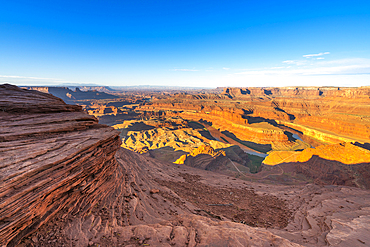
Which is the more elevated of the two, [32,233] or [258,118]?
[32,233]

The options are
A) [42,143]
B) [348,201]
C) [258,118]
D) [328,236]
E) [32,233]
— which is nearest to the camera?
[32,233]

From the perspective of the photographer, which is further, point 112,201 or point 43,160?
point 112,201

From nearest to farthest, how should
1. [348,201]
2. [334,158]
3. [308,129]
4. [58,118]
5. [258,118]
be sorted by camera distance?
[58,118] < [348,201] < [334,158] < [308,129] < [258,118]

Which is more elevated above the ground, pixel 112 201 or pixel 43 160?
pixel 43 160

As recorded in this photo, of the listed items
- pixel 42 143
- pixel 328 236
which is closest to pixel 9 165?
pixel 42 143

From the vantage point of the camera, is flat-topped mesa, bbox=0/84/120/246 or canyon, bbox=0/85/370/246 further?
canyon, bbox=0/85/370/246

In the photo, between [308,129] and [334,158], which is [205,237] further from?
[308,129]

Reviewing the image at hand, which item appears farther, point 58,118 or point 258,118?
point 258,118

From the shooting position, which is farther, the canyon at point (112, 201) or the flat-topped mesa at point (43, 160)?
the canyon at point (112, 201)
